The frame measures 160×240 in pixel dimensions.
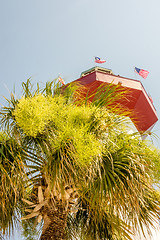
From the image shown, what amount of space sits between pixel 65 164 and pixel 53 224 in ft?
3.35

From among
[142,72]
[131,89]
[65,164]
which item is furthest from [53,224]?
[142,72]

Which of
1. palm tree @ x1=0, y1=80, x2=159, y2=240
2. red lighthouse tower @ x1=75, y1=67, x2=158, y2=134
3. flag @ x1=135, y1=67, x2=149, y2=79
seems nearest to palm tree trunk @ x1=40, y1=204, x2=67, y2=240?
palm tree @ x1=0, y1=80, x2=159, y2=240

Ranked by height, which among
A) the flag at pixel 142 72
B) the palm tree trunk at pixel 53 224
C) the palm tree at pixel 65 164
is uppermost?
the flag at pixel 142 72

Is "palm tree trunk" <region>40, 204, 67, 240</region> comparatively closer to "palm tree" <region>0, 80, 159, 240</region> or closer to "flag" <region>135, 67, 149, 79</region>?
"palm tree" <region>0, 80, 159, 240</region>

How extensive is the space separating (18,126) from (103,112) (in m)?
1.37

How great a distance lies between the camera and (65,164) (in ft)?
13.1

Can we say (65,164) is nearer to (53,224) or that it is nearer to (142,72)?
(53,224)

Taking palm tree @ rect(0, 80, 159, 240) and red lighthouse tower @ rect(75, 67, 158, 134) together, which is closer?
palm tree @ rect(0, 80, 159, 240)

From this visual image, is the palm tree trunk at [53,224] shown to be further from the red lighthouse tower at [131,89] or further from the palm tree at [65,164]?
the red lighthouse tower at [131,89]

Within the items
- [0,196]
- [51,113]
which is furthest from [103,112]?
[0,196]

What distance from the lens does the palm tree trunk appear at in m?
4.25

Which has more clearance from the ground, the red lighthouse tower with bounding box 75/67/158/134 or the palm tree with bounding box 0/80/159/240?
the red lighthouse tower with bounding box 75/67/158/134

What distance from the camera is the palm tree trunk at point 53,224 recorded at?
4250 mm

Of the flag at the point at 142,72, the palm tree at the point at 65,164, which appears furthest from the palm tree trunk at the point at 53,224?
the flag at the point at 142,72
